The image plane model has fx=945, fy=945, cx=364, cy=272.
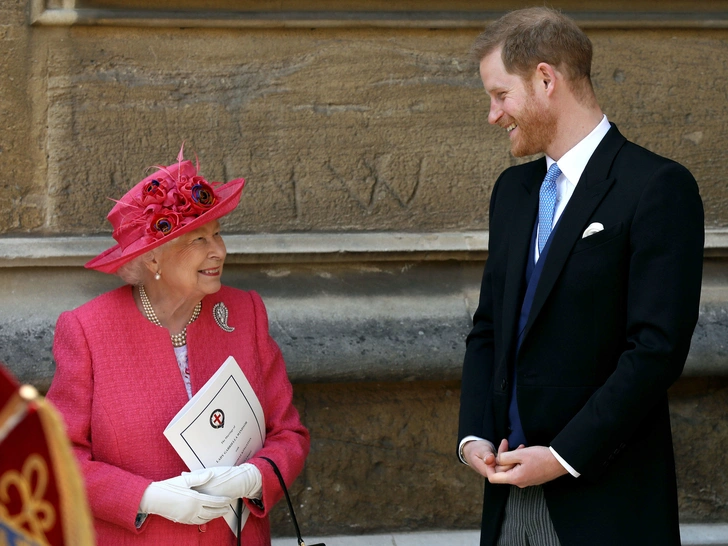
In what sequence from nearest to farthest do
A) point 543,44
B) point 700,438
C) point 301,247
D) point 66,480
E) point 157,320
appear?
point 66,480, point 543,44, point 157,320, point 301,247, point 700,438

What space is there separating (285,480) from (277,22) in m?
1.81

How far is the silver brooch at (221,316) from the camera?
2498mm

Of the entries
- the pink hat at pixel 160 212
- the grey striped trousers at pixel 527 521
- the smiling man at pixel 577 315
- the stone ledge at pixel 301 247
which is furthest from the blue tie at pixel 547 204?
the stone ledge at pixel 301 247

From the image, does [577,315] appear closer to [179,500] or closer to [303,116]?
[179,500]

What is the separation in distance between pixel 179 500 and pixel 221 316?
52 centimetres

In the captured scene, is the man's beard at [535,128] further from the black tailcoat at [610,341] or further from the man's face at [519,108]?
the black tailcoat at [610,341]

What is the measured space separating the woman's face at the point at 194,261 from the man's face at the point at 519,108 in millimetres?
781

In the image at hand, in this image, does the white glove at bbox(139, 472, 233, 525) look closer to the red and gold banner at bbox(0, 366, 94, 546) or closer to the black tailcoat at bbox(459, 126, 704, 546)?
the black tailcoat at bbox(459, 126, 704, 546)

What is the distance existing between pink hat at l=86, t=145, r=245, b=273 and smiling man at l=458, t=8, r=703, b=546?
2.47 feet

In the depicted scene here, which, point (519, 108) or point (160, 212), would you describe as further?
point (160, 212)

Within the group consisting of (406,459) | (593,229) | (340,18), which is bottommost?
(406,459)

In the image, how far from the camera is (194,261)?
7.88 ft

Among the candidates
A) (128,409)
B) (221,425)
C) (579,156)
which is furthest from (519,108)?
(128,409)

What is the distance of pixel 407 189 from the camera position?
3580 mm
